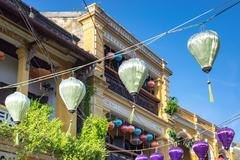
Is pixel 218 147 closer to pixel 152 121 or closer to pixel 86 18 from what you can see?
pixel 152 121

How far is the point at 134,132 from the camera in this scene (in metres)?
15.6

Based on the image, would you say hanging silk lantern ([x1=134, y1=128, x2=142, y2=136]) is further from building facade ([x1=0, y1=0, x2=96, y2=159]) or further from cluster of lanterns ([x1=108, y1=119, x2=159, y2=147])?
building facade ([x1=0, y1=0, x2=96, y2=159])

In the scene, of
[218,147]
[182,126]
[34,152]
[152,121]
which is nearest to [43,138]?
[34,152]

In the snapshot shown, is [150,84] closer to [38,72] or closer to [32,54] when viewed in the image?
[38,72]

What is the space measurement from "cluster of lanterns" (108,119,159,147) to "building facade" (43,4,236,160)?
210mm

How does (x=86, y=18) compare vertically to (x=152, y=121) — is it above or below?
above

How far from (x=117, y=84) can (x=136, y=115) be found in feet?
4.48

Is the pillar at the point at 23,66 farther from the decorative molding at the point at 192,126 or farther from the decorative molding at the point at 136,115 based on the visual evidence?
the decorative molding at the point at 192,126

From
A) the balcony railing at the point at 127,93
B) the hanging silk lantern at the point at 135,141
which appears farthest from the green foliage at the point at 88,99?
the hanging silk lantern at the point at 135,141

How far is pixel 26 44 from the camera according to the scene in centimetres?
1189

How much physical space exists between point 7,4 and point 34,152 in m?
3.38

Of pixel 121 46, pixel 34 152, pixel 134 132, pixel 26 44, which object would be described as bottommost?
pixel 34 152

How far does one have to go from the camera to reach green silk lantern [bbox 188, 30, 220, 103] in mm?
6609

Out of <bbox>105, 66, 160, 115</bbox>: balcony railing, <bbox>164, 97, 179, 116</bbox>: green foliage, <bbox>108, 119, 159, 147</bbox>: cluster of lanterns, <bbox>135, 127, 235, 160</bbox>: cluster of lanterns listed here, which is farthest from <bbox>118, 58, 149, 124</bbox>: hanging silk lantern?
<bbox>164, 97, 179, 116</bbox>: green foliage
